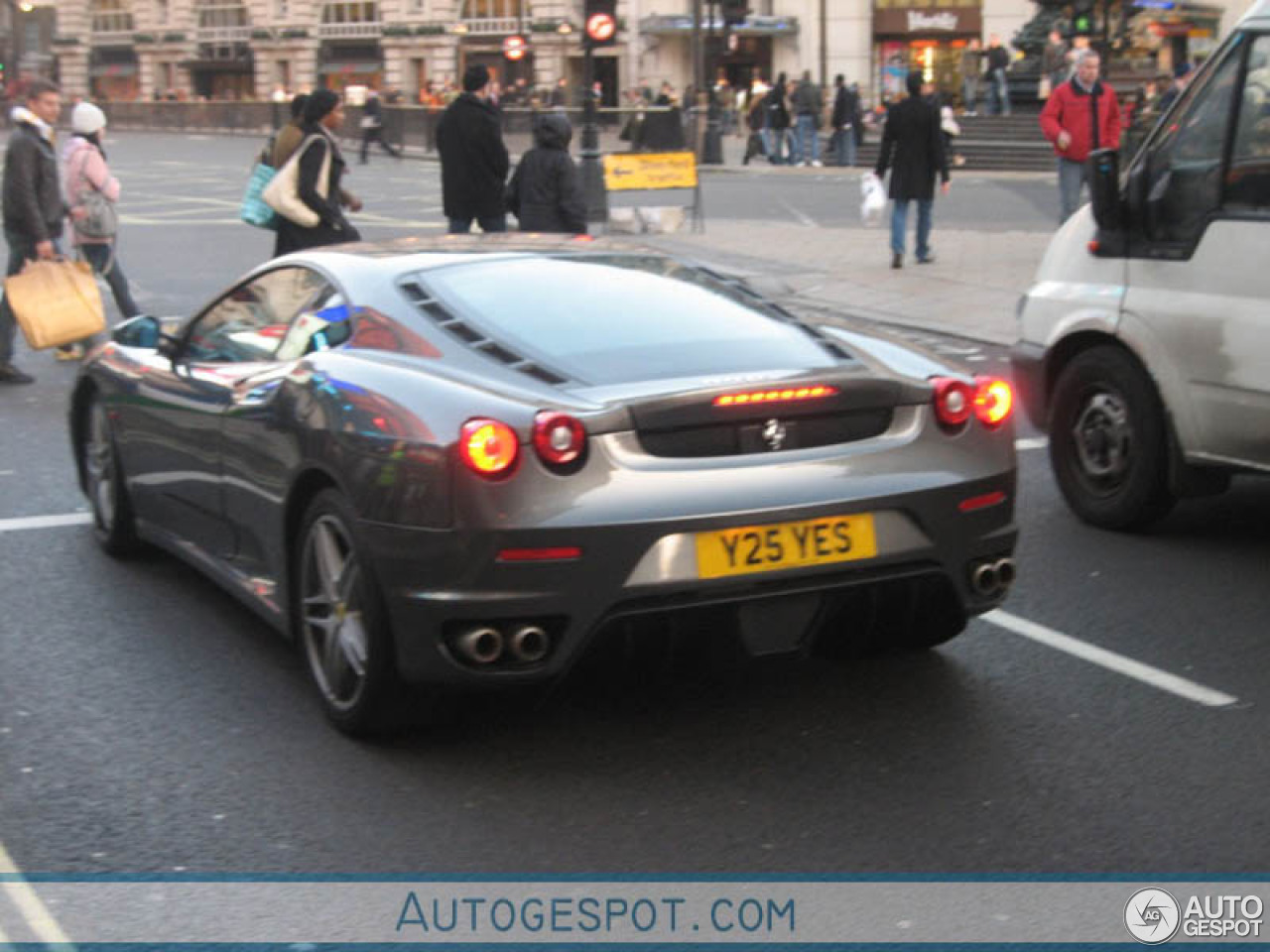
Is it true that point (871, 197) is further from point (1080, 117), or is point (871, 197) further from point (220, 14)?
point (220, 14)

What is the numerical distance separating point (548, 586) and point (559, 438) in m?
0.34

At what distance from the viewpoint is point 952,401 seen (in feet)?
16.0

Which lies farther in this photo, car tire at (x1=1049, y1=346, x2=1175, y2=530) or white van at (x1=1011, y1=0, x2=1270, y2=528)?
car tire at (x1=1049, y1=346, x2=1175, y2=530)

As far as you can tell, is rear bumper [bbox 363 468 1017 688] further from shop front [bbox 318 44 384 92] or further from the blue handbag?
shop front [bbox 318 44 384 92]

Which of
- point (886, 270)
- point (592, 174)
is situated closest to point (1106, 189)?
point (886, 270)

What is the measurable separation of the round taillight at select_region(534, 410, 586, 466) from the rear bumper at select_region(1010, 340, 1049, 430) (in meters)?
3.67

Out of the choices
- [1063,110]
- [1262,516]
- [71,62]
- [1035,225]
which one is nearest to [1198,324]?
[1262,516]

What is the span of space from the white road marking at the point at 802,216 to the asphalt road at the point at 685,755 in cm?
1652

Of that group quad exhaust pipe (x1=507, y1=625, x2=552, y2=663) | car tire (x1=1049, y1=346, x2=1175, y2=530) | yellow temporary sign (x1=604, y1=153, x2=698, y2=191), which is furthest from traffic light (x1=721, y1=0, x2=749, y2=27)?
quad exhaust pipe (x1=507, y1=625, x2=552, y2=663)

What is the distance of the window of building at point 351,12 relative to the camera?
81.8 meters

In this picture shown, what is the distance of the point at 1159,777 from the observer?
14.7 ft

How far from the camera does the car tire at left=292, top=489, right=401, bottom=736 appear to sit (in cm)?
457

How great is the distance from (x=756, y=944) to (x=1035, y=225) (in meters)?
19.3

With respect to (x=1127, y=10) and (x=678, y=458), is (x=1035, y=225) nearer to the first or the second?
(x=678, y=458)
